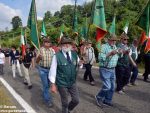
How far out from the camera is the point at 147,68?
13.7 metres

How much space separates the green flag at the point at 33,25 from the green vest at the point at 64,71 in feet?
8.14

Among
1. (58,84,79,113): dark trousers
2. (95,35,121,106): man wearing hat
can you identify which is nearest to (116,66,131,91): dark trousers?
(95,35,121,106): man wearing hat

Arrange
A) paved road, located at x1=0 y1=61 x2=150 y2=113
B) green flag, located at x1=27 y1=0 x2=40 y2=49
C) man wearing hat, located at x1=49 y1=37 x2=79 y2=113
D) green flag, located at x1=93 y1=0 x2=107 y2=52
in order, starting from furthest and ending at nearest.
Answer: green flag, located at x1=27 y1=0 x2=40 y2=49
green flag, located at x1=93 y1=0 x2=107 y2=52
paved road, located at x1=0 y1=61 x2=150 y2=113
man wearing hat, located at x1=49 y1=37 x2=79 y2=113

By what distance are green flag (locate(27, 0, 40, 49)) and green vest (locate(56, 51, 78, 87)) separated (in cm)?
248

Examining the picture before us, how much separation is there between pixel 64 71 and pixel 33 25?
10.2 ft

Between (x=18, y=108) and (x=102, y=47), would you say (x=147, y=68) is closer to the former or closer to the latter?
(x=102, y=47)

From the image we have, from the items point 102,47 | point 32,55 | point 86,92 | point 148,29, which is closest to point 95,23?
point 102,47

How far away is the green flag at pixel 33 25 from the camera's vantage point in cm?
963

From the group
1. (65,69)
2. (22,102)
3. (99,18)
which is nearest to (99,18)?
(99,18)

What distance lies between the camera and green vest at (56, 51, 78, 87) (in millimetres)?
7136

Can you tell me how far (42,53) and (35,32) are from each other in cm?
62

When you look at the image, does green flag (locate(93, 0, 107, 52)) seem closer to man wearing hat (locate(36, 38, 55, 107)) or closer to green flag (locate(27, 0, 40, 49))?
man wearing hat (locate(36, 38, 55, 107))

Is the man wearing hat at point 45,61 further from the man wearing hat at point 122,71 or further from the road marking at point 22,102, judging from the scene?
the man wearing hat at point 122,71

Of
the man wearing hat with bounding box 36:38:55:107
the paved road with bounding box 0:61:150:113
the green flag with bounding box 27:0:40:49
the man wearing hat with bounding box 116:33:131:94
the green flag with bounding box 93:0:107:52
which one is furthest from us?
the man wearing hat with bounding box 116:33:131:94
